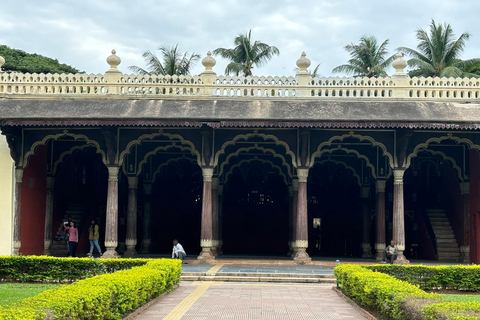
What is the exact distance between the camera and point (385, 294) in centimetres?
843

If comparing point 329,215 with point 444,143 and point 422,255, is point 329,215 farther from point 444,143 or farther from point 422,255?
point 444,143

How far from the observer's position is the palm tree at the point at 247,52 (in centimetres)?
3672

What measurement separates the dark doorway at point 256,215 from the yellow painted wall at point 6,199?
771 cm

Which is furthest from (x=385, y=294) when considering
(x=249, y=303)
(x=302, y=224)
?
(x=302, y=224)

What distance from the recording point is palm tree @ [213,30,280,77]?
36.7 metres

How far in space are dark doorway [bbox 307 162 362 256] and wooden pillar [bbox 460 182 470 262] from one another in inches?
153

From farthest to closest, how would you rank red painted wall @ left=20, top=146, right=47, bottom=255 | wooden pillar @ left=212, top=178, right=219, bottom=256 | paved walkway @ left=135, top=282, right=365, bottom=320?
wooden pillar @ left=212, top=178, right=219, bottom=256, red painted wall @ left=20, top=146, right=47, bottom=255, paved walkway @ left=135, top=282, right=365, bottom=320

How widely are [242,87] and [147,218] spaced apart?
6.45m

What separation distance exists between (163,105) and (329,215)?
8.19 meters

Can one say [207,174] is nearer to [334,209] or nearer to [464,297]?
[334,209]

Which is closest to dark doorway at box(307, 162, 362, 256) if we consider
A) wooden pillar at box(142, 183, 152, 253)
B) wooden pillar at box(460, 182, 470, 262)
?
wooden pillar at box(460, 182, 470, 262)

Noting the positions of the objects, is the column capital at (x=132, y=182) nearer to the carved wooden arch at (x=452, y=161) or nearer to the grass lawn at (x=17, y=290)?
the grass lawn at (x=17, y=290)

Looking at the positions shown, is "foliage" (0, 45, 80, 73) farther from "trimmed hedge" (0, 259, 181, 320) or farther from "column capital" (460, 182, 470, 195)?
"trimmed hedge" (0, 259, 181, 320)

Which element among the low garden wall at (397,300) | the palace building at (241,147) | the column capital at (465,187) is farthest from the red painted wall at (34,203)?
the column capital at (465,187)
